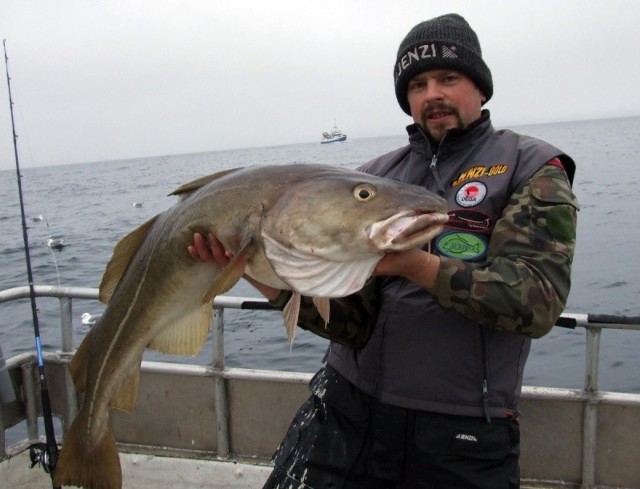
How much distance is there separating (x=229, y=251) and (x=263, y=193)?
28 centimetres

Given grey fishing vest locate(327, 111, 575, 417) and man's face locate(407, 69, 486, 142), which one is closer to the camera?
grey fishing vest locate(327, 111, 575, 417)

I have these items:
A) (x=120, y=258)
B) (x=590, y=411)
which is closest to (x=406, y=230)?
(x=120, y=258)

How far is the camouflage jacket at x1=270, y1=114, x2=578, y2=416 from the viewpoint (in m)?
2.25

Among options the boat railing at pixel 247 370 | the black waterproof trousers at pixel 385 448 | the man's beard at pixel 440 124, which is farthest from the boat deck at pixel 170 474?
the man's beard at pixel 440 124

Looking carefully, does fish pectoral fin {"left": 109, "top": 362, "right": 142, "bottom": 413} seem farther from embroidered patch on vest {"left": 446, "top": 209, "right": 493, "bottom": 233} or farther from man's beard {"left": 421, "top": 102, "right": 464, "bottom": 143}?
man's beard {"left": 421, "top": 102, "right": 464, "bottom": 143}

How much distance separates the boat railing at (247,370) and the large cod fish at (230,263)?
1.33m

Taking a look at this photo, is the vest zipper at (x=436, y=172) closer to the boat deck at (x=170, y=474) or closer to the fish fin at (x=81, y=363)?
the fish fin at (x=81, y=363)

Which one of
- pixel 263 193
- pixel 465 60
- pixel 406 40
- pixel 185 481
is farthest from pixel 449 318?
pixel 185 481

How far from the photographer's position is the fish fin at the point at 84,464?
273cm

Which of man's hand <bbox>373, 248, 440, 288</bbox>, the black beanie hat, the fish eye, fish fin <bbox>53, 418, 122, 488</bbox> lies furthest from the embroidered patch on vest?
fish fin <bbox>53, 418, 122, 488</bbox>

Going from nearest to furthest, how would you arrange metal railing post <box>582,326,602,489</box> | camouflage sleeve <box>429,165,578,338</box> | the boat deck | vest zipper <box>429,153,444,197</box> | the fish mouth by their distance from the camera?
the fish mouth
camouflage sleeve <box>429,165,578,338</box>
vest zipper <box>429,153,444,197</box>
metal railing post <box>582,326,602,489</box>
the boat deck

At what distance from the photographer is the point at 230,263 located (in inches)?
86.1

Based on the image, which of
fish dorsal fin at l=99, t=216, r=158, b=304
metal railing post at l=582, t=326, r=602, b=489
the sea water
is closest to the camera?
fish dorsal fin at l=99, t=216, r=158, b=304

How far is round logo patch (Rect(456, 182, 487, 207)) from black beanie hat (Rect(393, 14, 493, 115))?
638mm
